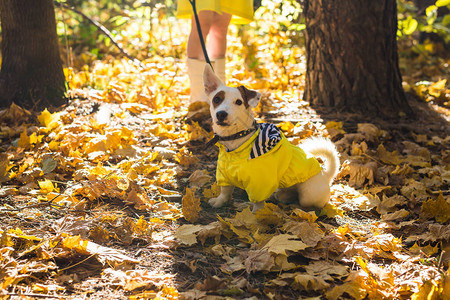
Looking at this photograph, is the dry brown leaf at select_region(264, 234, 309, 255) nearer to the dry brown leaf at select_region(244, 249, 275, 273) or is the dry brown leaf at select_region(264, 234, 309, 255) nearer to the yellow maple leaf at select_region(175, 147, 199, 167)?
the dry brown leaf at select_region(244, 249, 275, 273)

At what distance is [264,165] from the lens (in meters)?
2.59

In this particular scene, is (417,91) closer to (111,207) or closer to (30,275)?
(111,207)

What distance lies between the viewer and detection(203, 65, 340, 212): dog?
8.53ft

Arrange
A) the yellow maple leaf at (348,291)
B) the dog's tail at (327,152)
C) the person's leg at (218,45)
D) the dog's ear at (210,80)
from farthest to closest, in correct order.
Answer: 1. the person's leg at (218,45)
2. the dog's tail at (327,152)
3. the dog's ear at (210,80)
4. the yellow maple leaf at (348,291)

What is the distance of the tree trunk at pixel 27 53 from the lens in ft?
13.3

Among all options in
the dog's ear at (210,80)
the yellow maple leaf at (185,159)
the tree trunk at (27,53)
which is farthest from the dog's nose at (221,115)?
the tree trunk at (27,53)

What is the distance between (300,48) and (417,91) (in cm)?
275

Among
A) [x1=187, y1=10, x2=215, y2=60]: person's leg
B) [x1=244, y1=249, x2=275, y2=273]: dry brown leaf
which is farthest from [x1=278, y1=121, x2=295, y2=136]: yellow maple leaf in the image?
[x1=244, y1=249, x2=275, y2=273]: dry brown leaf

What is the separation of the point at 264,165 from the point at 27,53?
2.98m

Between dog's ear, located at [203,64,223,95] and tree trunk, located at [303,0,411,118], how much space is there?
227 centimetres

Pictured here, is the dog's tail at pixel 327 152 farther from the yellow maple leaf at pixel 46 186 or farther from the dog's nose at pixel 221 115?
the yellow maple leaf at pixel 46 186

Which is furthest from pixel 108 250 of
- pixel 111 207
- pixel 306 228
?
pixel 306 228

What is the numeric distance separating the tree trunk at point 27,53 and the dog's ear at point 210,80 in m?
2.22

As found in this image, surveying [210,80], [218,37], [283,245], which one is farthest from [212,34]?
[283,245]
